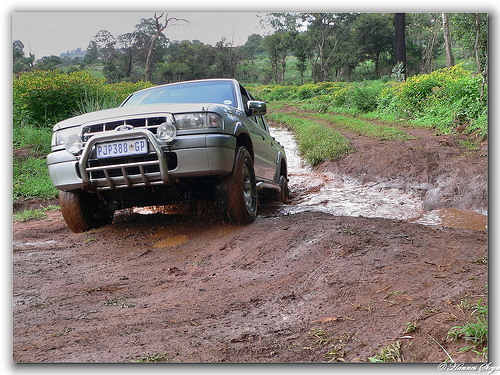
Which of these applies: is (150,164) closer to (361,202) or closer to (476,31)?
(476,31)

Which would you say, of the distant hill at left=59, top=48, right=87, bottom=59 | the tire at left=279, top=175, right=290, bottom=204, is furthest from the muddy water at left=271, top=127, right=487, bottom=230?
the distant hill at left=59, top=48, right=87, bottom=59

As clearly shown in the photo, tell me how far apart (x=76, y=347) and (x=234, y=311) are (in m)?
0.80

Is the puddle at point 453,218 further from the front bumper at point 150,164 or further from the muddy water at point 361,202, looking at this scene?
the front bumper at point 150,164

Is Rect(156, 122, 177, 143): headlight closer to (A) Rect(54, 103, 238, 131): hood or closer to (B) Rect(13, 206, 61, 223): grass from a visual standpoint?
(A) Rect(54, 103, 238, 131): hood

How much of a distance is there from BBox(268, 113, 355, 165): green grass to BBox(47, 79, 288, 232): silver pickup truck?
4.80m

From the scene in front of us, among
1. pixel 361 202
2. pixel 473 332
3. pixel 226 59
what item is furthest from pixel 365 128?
pixel 473 332

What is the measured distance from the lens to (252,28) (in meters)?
3.50

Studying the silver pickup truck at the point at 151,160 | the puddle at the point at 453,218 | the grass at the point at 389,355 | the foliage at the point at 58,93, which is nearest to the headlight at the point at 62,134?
the silver pickup truck at the point at 151,160

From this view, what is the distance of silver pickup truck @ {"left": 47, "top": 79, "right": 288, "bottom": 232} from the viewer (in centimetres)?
337

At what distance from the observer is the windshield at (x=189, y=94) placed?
14.3 feet

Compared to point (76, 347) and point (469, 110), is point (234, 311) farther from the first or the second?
point (469, 110)

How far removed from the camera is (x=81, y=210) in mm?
3977

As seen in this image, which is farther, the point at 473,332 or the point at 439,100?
the point at 439,100

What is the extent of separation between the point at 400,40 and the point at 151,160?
4.04 meters
